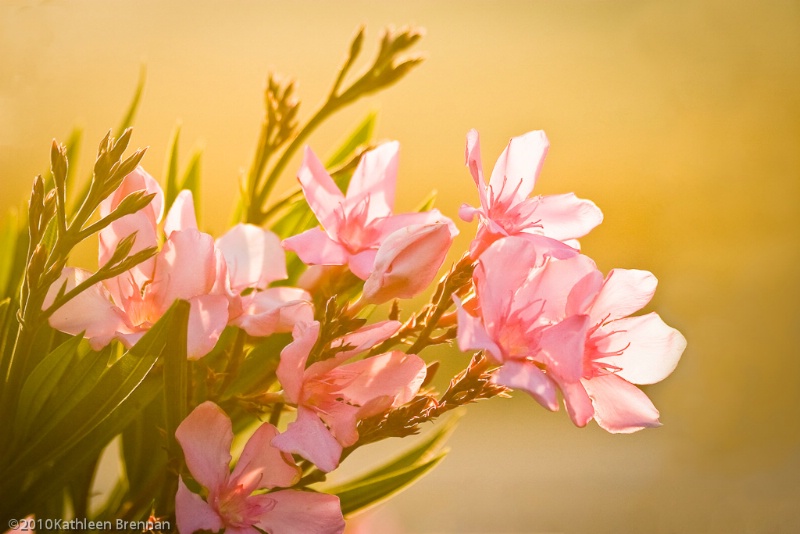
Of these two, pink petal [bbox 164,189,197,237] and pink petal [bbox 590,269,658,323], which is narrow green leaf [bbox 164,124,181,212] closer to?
pink petal [bbox 164,189,197,237]

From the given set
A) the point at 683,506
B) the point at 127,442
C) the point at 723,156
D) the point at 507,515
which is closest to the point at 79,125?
the point at 127,442

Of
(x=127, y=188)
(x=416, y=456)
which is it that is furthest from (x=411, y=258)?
(x=416, y=456)

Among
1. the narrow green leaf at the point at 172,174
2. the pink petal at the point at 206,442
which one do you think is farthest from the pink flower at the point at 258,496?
the narrow green leaf at the point at 172,174

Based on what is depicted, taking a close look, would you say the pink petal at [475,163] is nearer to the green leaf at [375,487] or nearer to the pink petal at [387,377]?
the pink petal at [387,377]

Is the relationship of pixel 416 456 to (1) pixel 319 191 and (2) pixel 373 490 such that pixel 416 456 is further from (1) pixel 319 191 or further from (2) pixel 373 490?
(1) pixel 319 191

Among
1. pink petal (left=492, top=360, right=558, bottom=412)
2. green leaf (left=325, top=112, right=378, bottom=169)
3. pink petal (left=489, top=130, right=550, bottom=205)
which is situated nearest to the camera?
pink petal (left=492, top=360, right=558, bottom=412)

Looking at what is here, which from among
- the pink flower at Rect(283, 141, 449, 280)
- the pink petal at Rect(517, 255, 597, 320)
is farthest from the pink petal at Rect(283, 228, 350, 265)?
the pink petal at Rect(517, 255, 597, 320)
